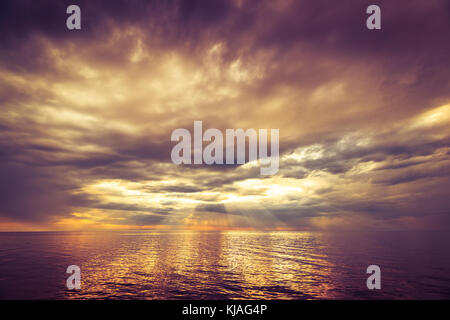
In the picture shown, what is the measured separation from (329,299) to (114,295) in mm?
32218

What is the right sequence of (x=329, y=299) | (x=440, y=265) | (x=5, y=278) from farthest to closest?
(x=440, y=265) → (x=5, y=278) → (x=329, y=299)

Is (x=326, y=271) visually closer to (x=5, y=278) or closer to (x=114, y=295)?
(x=114, y=295)

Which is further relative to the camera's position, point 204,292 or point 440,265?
point 440,265

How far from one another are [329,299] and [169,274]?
104 ft
